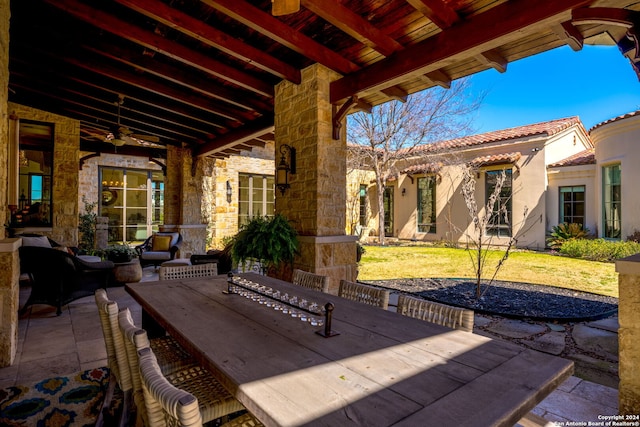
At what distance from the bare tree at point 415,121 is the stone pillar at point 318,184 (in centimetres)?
656

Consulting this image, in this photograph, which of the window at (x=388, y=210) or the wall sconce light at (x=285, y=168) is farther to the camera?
the window at (x=388, y=210)

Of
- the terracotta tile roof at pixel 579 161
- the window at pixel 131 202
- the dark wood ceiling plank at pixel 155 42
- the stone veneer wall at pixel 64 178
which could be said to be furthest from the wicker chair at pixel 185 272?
the terracotta tile roof at pixel 579 161

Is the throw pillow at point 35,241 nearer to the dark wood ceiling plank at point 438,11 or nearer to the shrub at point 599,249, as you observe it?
the dark wood ceiling plank at point 438,11

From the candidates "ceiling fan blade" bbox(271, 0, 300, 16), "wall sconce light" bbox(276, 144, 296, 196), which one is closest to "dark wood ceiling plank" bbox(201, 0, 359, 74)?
"wall sconce light" bbox(276, 144, 296, 196)

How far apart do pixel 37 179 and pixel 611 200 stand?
13202mm

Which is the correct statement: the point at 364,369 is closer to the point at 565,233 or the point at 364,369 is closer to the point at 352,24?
the point at 352,24

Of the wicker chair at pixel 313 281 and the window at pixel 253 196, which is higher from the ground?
the window at pixel 253 196

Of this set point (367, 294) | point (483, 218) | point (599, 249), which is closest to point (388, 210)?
point (599, 249)

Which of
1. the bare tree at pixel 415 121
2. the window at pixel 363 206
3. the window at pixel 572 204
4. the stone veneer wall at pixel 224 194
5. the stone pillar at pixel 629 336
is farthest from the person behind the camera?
the window at pixel 363 206

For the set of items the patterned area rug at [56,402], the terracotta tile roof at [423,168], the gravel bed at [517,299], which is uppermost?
the terracotta tile roof at [423,168]

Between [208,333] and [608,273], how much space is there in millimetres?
7456

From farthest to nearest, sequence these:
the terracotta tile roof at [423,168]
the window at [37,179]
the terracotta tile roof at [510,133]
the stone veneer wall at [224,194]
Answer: the terracotta tile roof at [423,168]
the stone veneer wall at [224,194]
the terracotta tile roof at [510,133]
the window at [37,179]

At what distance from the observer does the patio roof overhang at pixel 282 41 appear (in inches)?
108

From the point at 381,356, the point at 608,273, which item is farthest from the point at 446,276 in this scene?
the point at 381,356
